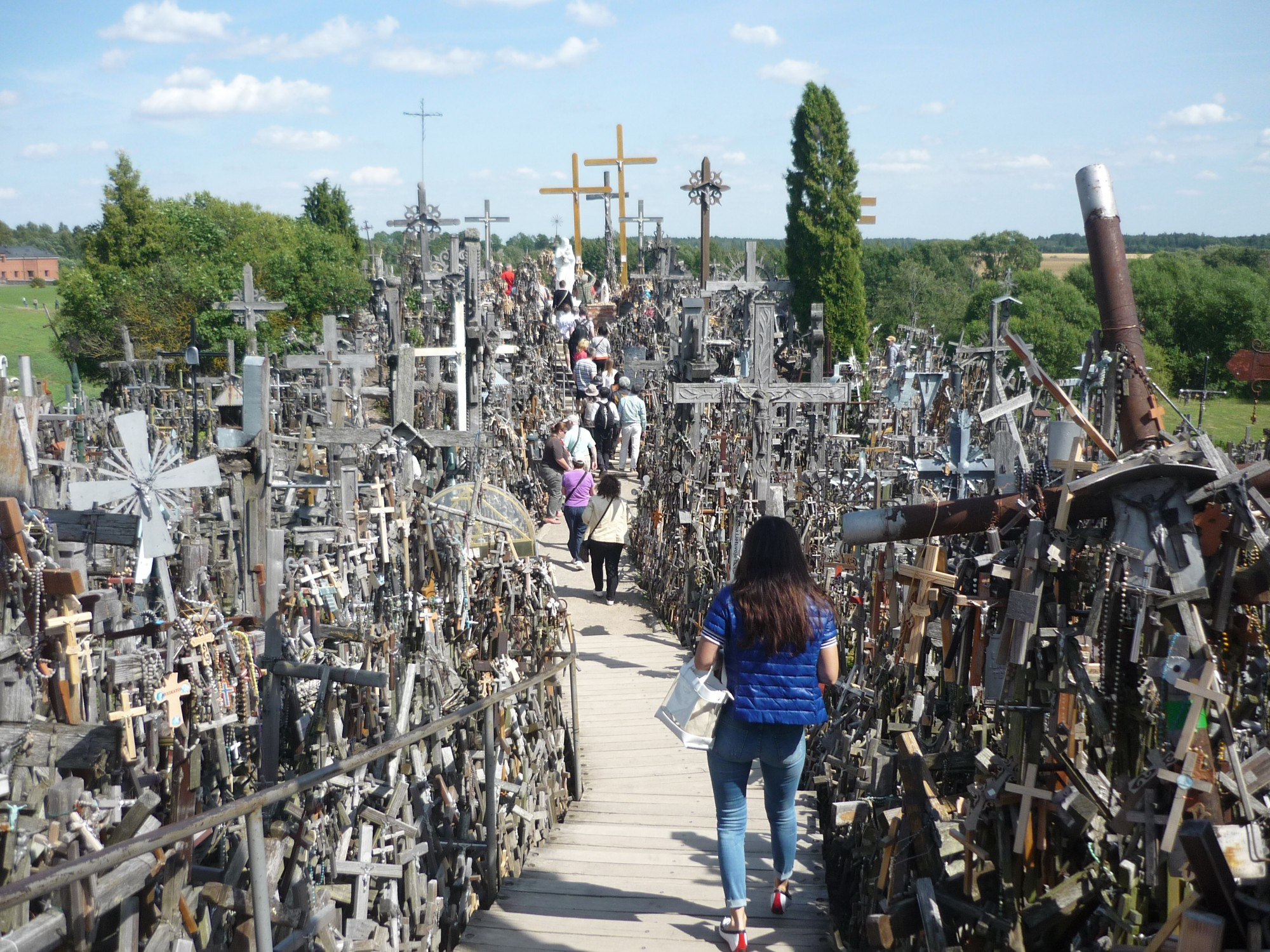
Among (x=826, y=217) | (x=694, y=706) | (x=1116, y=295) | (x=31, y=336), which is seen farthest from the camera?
(x=31, y=336)

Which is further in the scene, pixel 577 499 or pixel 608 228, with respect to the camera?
pixel 608 228

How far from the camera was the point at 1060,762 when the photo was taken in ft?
9.73

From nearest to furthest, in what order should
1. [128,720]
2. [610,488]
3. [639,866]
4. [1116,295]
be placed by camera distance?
[1116,295], [128,720], [639,866], [610,488]

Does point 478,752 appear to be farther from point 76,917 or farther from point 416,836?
point 76,917

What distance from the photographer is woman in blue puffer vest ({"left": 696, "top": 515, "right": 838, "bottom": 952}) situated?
12.3ft

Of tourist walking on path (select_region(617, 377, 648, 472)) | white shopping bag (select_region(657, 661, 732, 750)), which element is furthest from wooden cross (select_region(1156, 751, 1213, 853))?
tourist walking on path (select_region(617, 377, 648, 472))

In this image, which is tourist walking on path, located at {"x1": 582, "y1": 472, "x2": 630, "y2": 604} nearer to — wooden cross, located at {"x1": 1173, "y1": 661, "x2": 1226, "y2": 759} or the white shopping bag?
the white shopping bag

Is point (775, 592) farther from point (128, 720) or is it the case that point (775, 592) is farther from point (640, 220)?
point (640, 220)

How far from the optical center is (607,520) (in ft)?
33.0

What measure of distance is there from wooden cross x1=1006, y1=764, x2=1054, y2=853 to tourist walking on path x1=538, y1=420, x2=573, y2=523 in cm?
876

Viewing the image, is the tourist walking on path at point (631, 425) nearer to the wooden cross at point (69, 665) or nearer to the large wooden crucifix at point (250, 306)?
the large wooden crucifix at point (250, 306)

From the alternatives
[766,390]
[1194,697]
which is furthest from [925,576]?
[766,390]

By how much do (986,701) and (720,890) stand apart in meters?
1.70

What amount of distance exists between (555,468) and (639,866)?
7.93 m
